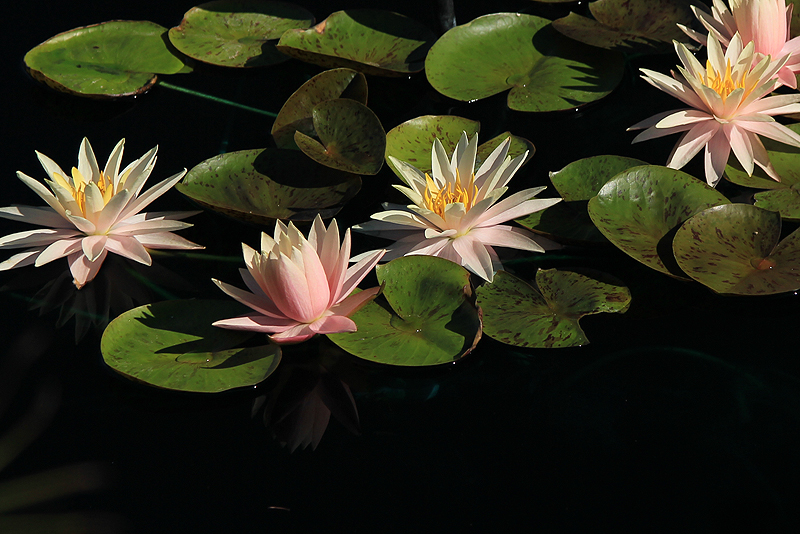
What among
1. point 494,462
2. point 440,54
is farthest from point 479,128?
point 494,462

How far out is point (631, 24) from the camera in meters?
2.76

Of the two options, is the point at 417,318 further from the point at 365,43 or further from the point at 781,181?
the point at 365,43

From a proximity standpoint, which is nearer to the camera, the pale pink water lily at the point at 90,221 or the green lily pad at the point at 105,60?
the pale pink water lily at the point at 90,221

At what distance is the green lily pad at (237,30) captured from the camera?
3.01 meters

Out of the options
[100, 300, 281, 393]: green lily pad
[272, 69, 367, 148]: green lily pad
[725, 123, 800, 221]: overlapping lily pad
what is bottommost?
[100, 300, 281, 393]: green lily pad

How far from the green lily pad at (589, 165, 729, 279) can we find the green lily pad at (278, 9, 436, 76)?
3.85ft

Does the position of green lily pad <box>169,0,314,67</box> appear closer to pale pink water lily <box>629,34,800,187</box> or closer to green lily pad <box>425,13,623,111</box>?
green lily pad <box>425,13,623,111</box>

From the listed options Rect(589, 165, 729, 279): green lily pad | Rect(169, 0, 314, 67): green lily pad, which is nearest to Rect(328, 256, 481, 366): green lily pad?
Rect(589, 165, 729, 279): green lily pad

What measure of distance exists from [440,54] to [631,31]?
789mm

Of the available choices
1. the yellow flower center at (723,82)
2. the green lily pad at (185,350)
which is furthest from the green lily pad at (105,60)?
the yellow flower center at (723,82)

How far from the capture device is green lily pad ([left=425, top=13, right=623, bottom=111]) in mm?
2605

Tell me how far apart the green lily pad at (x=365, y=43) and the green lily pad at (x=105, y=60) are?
0.64 meters

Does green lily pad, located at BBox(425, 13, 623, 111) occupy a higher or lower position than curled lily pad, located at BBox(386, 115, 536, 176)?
higher

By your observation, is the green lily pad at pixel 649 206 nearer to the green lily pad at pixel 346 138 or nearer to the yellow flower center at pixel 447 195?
the yellow flower center at pixel 447 195
